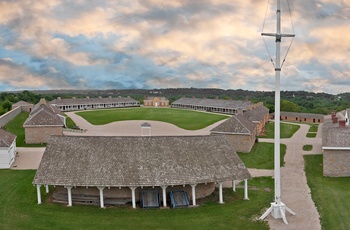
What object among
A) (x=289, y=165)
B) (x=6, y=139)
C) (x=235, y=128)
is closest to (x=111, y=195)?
(x=6, y=139)

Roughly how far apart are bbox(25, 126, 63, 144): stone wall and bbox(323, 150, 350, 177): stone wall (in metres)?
32.3

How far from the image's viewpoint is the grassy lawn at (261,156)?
37.7 meters

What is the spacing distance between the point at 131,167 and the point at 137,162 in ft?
2.02

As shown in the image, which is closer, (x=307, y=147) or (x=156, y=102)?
(x=307, y=147)

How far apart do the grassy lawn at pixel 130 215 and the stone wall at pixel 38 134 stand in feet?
72.8

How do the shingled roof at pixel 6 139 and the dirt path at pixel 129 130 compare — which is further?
the dirt path at pixel 129 130

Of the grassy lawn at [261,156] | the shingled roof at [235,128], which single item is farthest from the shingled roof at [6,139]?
the grassy lawn at [261,156]

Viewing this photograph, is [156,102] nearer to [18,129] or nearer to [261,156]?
[18,129]

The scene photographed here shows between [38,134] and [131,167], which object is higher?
[131,167]

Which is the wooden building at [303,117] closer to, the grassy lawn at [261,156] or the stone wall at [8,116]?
the grassy lawn at [261,156]

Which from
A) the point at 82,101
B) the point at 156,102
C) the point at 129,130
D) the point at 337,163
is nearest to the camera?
the point at 337,163

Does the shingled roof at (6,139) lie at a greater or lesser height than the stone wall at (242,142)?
greater

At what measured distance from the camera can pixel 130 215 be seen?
72.2 ft

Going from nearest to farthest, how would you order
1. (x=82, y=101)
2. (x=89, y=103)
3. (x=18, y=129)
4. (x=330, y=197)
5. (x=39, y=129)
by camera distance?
(x=330, y=197), (x=39, y=129), (x=18, y=129), (x=82, y=101), (x=89, y=103)
